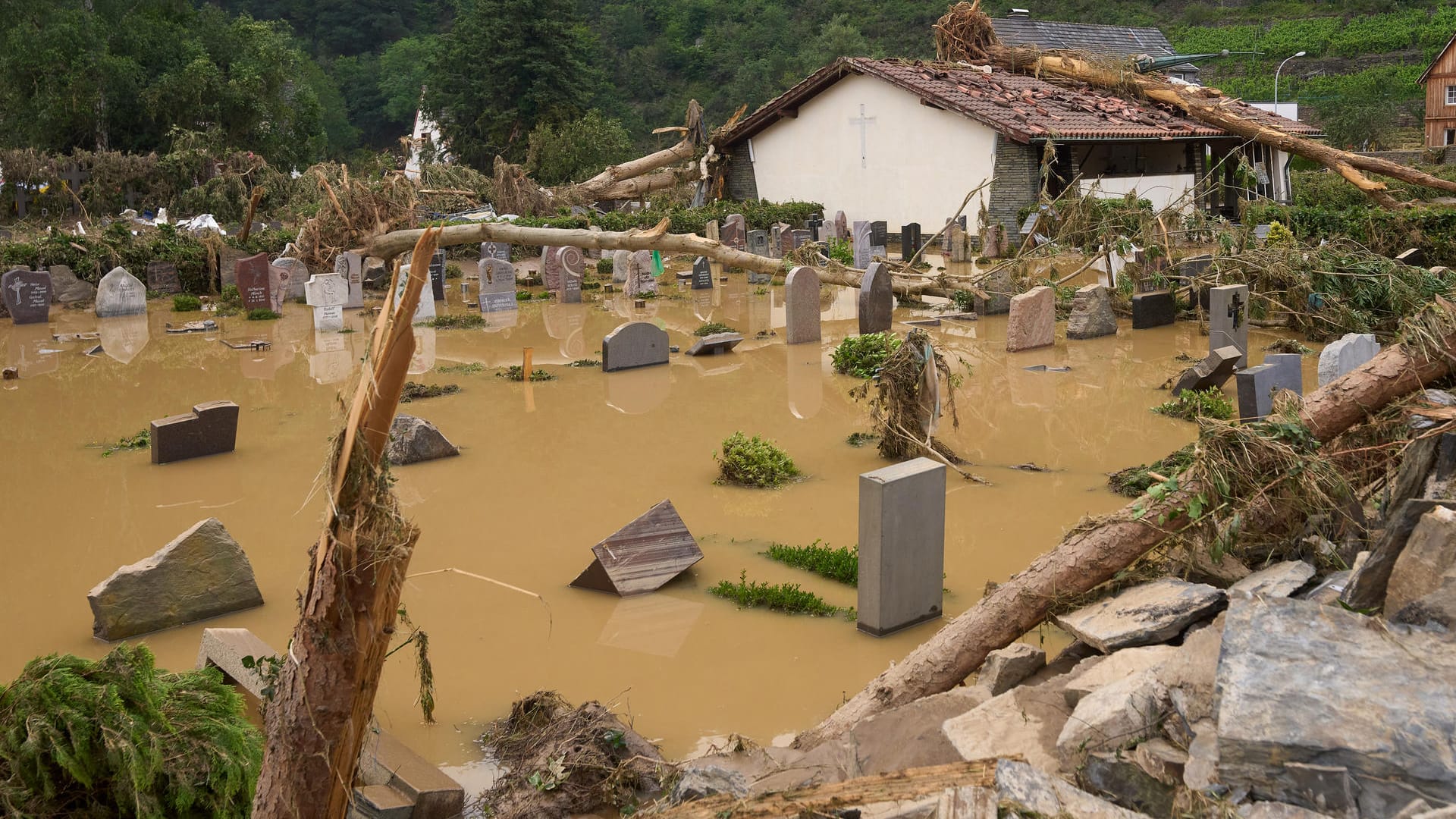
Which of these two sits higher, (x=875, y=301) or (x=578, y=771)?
Result: (x=875, y=301)

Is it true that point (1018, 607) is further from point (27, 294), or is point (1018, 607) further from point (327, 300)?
point (27, 294)

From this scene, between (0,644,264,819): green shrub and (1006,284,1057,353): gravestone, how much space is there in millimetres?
13670

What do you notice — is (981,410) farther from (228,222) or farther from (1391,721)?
(228,222)

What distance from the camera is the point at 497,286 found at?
2170cm

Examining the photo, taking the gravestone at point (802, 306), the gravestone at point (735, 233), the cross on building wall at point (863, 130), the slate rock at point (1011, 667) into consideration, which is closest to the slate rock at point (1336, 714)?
the slate rock at point (1011, 667)

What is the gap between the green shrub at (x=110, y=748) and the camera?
12.8 feet

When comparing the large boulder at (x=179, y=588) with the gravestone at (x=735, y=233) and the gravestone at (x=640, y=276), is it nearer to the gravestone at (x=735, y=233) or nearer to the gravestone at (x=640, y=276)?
the gravestone at (x=640, y=276)

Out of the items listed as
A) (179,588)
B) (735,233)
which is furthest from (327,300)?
(179,588)

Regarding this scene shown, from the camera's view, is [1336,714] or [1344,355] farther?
[1344,355]

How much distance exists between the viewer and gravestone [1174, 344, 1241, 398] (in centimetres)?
1282

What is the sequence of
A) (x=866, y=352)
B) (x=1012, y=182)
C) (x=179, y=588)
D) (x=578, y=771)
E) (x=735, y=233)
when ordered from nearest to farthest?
(x=578, y=771) < (x=179, y=588) < (x=866, y=352) < (x=735, y=233) < (x=1012, y=182)

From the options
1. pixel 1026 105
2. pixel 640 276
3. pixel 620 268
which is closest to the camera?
pixel 640 276

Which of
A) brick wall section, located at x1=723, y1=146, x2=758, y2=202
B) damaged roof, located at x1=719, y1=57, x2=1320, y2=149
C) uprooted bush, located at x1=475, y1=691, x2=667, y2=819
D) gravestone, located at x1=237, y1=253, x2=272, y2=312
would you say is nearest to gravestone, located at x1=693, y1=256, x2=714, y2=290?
gravestone, located at x1=237, y1=253, x2=272, y2=312

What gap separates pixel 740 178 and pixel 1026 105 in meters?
9.93
